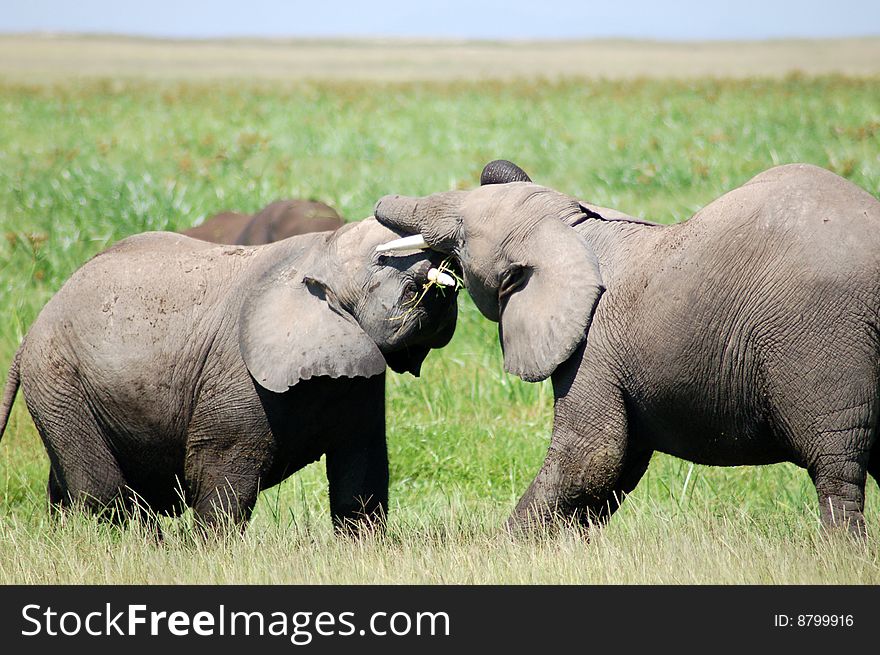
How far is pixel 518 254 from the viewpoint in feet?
15.5

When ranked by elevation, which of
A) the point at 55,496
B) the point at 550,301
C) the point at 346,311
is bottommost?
the point at 55,496

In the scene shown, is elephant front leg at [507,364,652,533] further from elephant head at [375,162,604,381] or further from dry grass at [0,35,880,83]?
dry grass at [0,35,880,83]

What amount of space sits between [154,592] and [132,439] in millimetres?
1123

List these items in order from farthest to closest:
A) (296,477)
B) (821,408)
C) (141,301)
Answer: (296,477) < (141,301) < (821,408)

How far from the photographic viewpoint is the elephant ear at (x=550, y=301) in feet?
15.0

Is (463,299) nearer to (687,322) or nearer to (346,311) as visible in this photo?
(346,311)

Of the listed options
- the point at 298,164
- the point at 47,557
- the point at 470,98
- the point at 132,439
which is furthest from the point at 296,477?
the point at 470,98

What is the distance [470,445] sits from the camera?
7316 mm

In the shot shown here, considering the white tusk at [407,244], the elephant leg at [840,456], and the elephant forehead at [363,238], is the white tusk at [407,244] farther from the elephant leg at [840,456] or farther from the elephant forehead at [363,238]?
the elephant leg at [840,456]

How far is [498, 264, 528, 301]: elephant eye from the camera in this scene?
15.6ft

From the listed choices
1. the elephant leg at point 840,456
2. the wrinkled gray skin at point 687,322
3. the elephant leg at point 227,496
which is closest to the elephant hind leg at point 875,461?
the wrinkled gray skin at point 687,322

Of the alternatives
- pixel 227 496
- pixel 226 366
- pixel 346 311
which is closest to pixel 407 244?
pixel 346 311

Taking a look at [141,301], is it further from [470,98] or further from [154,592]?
[470,98]

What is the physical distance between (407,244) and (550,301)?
2.35 feet
